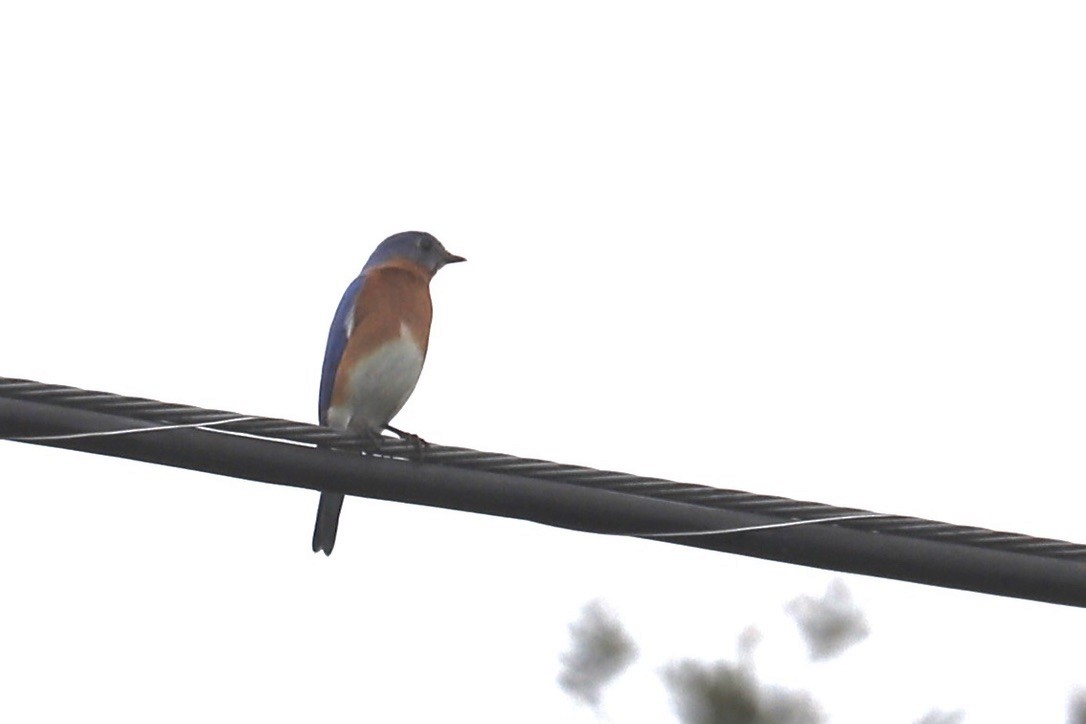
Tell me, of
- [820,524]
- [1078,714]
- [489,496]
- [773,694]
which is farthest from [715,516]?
[773,694]

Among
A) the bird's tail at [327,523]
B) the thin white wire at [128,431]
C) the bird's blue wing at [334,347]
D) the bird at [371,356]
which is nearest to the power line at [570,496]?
the thin white wire at [128,431]

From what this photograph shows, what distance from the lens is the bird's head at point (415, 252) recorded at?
27.0 ft

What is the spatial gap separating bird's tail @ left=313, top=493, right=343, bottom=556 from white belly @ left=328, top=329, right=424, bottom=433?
1.15 ft

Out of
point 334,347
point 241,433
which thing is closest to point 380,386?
point 334,347

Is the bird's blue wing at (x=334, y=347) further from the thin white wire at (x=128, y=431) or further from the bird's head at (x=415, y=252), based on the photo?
the thin white wire at (x=128, y=431)

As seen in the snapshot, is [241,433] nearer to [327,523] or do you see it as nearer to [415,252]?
[327,523]

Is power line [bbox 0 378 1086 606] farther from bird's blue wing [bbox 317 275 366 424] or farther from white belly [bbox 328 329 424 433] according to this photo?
bird's blue wing [bbox 317 275 366 424]

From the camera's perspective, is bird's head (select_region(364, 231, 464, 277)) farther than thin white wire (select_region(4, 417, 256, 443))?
Yes

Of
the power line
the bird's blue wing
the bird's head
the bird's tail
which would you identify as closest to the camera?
the power line

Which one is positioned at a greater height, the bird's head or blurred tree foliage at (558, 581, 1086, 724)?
the bird's head

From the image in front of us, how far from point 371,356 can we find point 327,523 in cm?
78

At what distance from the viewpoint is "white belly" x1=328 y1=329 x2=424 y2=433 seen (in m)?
7.01

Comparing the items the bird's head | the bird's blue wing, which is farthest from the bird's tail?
the bird's head

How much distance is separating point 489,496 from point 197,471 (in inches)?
30.4
